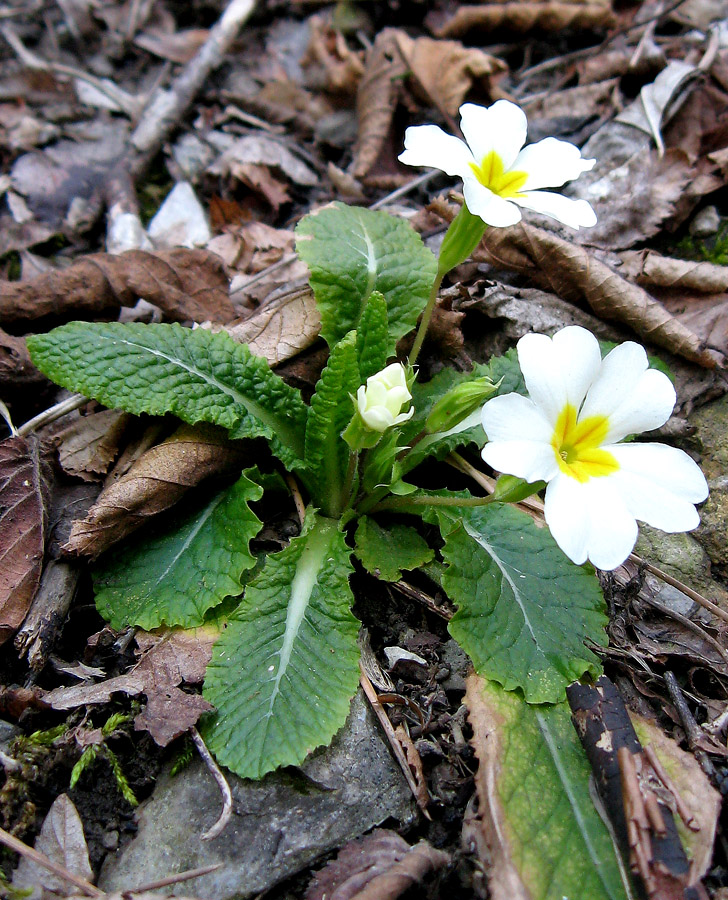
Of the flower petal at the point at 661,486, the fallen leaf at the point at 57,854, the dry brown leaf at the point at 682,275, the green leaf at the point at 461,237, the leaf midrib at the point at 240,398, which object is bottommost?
the fallen leaf at the point at 57,854

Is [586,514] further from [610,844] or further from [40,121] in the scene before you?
[40,121]

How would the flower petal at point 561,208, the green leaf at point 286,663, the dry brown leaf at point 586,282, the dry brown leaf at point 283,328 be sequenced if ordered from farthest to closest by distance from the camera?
the dry brown leaf at point 586,282 → the dry brown leaf at point 283,328 → the flower petal at point 561,208 → the green leaf at point 286,663

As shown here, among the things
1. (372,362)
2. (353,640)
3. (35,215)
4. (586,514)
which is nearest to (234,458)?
(372,362)

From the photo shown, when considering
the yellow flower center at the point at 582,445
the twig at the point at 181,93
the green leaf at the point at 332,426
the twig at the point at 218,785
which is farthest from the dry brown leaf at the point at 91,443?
the twig at the point at 181,93

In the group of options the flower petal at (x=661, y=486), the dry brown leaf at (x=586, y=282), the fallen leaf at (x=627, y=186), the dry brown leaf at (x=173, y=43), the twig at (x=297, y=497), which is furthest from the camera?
the dry brown leaf at (x=173, y=43)

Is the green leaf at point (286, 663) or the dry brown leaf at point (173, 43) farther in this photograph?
the dry brown leaf at point (173, 43)

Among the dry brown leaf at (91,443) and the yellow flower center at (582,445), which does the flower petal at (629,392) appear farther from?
the dry brown leaf at (91,443)
